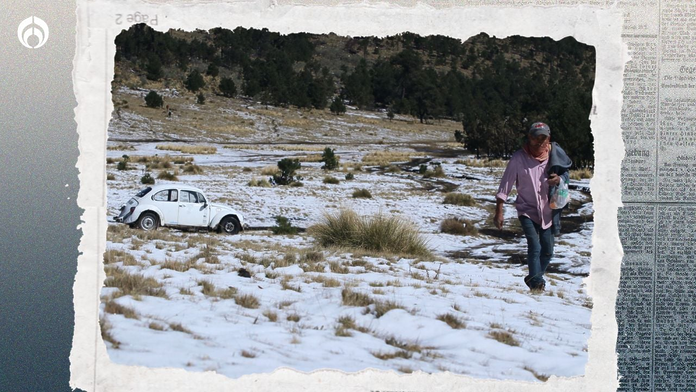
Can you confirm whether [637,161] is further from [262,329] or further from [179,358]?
[179,358]

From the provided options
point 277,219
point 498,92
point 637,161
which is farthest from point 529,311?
point 498,92

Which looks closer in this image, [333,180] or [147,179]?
[147,179]

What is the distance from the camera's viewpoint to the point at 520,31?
4.32 meters

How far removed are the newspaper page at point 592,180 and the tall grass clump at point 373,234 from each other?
1.15 m

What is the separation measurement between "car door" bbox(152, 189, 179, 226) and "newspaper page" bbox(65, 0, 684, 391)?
375mm

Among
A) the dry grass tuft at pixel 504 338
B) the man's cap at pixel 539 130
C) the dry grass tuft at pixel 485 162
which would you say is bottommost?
the dry grass tuft at pixel 504 338

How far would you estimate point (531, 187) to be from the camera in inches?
168

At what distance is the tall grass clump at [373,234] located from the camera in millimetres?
5086

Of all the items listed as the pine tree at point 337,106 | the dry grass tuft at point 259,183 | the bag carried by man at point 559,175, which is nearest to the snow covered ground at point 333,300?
the dry grass tuft at point 259,183

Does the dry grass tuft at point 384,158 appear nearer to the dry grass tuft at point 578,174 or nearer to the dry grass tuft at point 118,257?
the dry grass tuft at point 578,174

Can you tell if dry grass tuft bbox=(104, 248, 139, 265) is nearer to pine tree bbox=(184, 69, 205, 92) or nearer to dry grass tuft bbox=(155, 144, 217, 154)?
dry grass tuft bbox=(155, 144, 217, 154)

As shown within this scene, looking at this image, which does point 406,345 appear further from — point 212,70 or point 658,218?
point 212,70

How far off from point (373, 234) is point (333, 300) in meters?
1.10

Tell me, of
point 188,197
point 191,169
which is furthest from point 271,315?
point 191,169
